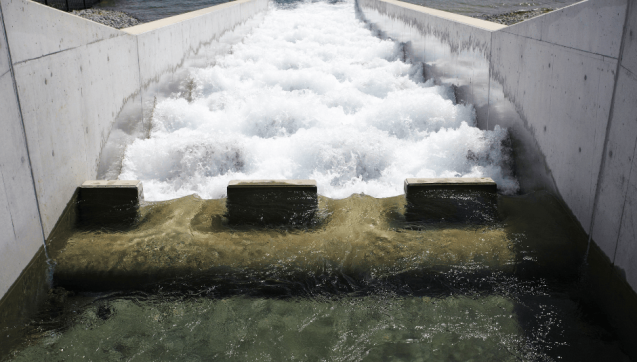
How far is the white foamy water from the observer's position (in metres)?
5.94

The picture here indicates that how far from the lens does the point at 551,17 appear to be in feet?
15.6

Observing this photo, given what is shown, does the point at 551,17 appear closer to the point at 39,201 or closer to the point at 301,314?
the point at 301,314

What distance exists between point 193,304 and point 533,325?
8.01 ft

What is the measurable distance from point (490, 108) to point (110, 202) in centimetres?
510

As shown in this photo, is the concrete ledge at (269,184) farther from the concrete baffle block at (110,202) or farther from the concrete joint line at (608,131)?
the concrete joint line at (608,131)

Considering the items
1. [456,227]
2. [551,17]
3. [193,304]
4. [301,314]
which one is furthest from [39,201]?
[551,17]

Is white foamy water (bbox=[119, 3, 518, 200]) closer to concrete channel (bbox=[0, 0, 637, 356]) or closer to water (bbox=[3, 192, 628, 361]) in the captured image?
concrete channel (bbox=[0, 0, 637, 356])

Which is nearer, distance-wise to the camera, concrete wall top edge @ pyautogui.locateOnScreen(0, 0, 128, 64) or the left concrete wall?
concrete wall top edge @ pyautogui.locateOnScreen(0, 0, 128, 64)

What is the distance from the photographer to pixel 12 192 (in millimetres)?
3398

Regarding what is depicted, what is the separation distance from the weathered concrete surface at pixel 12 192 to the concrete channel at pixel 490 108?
11 mm

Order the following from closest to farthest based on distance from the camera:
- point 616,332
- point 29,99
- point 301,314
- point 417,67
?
point 616,332
point 301,314
point 29,99
point 417,67

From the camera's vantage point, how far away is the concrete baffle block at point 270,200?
15.6 ft

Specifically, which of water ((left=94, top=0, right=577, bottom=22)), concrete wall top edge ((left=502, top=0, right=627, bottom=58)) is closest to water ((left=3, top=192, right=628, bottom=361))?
concrete wall top edge ((left=502, top=0, right=627, bottom=58))

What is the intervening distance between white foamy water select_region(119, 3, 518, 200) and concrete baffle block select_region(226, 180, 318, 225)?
2.75 ft
